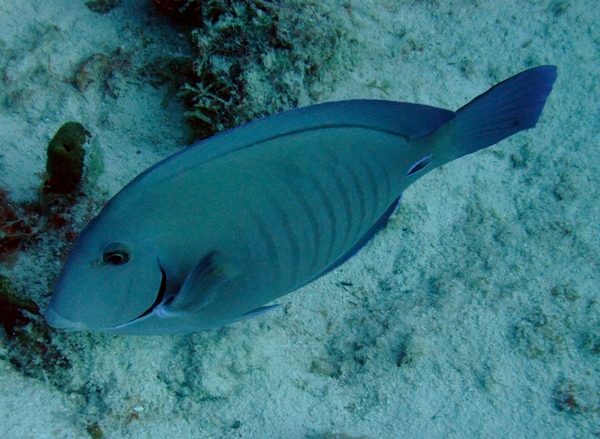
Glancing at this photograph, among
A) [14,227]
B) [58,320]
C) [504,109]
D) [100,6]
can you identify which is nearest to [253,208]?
[58,320]

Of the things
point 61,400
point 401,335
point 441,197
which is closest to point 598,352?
point 401,335

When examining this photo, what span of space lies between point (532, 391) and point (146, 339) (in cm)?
234

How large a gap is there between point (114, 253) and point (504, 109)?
5.70 ft

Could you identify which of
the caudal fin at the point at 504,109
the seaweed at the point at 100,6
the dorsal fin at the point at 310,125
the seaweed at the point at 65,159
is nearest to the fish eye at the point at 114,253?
the dorsal fin at the point at 310,125

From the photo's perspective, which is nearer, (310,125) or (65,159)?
(310,125)

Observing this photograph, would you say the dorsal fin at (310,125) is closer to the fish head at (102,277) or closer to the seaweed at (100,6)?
the fish head at (102,277)

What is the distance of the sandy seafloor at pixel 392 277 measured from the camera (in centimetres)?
230

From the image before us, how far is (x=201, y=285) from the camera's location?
1.40 m

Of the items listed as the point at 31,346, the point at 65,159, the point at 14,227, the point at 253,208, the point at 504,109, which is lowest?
the point at 31,346

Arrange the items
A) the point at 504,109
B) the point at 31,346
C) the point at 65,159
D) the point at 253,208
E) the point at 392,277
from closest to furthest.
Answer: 1. the point at 253,208
2. the point at 504,109
3. the point at 31,346
4. the point at 65,159
5. the point at 392,277

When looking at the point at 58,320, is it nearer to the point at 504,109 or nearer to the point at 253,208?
the point at 253,208

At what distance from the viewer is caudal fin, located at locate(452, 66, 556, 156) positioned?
1813mm

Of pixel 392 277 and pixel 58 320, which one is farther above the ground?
pixel 392 277

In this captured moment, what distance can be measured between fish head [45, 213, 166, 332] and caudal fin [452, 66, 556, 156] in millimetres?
1461
